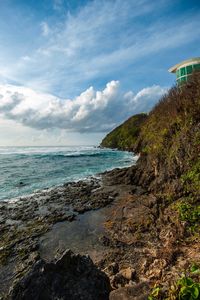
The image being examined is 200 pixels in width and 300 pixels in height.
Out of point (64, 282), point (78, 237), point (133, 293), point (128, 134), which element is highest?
point (128, 134)

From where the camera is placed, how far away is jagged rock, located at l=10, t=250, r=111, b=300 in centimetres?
396

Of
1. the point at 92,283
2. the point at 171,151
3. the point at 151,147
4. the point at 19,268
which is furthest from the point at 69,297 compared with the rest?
the point at 151,147

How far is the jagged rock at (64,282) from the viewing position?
396 centimetres

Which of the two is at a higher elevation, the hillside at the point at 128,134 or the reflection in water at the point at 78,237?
the hillside at the point at 128,134

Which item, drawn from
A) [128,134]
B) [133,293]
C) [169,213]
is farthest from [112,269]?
[128,134]

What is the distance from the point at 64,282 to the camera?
4207 millimetres

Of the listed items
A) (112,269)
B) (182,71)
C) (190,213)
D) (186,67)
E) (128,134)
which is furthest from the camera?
(128,134)

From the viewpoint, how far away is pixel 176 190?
37.9ft

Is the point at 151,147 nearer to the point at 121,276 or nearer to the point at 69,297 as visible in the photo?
the point at 121,276

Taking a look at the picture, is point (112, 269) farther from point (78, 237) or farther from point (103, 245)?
point (78, 237)

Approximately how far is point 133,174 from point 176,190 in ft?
30.0

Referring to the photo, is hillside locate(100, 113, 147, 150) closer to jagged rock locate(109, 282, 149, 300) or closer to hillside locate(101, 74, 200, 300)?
hillside locate(101, 74, 200, 300)

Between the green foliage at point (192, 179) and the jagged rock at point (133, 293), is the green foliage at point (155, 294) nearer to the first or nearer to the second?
the jagged rock at point (133, 293)

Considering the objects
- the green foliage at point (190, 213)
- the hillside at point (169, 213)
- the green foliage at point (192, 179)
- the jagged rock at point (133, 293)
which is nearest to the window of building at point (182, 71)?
the hillside at point (169, 213)
